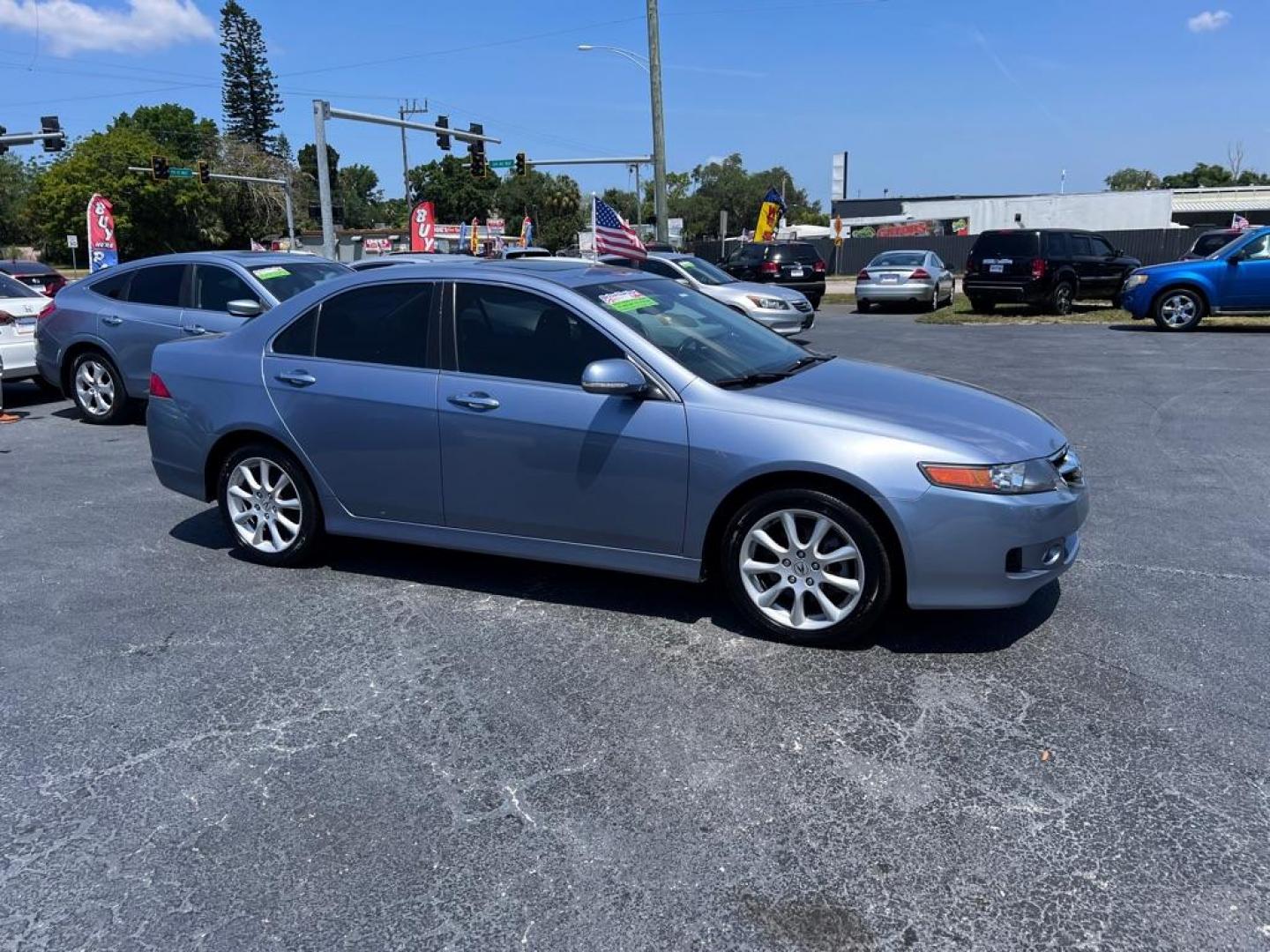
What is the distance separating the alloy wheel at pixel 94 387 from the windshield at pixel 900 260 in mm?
18198

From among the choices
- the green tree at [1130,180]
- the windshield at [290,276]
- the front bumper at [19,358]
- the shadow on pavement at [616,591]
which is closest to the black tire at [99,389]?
the front bumper at [19,358]

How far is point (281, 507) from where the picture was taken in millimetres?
5379

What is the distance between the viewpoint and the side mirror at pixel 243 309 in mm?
8552

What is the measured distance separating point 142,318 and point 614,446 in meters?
6.96

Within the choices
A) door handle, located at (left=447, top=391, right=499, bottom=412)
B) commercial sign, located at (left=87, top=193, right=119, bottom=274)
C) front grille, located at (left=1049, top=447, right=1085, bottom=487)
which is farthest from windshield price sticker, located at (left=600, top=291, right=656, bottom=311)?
commercial sign, located at (left=87, top=193, right=119, bottom=274)

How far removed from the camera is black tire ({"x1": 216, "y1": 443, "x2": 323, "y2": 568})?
17.4 ft

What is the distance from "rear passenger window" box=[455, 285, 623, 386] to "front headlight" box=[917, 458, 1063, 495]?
149cm

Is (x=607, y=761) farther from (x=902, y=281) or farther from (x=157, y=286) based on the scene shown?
(x=902, y=281)

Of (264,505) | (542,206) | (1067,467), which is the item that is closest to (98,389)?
(264,505)

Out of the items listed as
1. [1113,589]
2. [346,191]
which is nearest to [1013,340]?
[1113,589]

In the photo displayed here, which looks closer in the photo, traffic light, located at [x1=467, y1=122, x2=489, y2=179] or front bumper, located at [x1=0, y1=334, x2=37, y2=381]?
front bumper, located at [x1=0, y1=334, x2=37, y2=381]

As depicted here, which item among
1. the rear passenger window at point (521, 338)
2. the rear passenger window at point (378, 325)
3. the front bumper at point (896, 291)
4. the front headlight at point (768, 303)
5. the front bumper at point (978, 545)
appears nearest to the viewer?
the front bumper at point (978, 545)

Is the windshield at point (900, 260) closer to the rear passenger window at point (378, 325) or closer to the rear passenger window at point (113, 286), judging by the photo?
the rear passenger window at point (113, 286)

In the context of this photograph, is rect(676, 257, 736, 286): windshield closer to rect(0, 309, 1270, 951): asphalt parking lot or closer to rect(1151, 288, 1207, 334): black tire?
rect(1151, 288, 1207, 334): black tire
